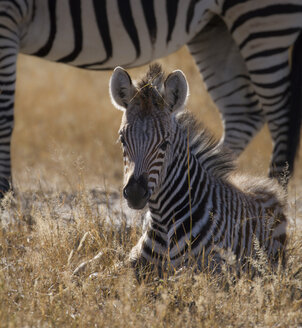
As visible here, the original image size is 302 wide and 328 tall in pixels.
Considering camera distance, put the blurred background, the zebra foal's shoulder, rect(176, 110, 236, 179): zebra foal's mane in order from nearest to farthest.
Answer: rect(176, 110, 236, 179): zebra foal's mane
the zebra foal's shoulder
the blurred background

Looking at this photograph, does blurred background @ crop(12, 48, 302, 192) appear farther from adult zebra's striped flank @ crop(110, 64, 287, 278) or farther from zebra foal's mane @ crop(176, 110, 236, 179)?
adult zebra's striped flank @ crop(110, 64, 287, 278)

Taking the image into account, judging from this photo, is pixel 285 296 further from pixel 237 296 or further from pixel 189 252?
pixel 189 252

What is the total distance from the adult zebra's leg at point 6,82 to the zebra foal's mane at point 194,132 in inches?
86.4

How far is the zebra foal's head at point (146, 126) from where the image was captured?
425cm

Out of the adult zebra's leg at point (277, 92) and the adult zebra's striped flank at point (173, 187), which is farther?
the adult zebra's leg at point (277, 92)

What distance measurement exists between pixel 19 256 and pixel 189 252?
1617mm

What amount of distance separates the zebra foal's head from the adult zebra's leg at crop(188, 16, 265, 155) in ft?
10.9

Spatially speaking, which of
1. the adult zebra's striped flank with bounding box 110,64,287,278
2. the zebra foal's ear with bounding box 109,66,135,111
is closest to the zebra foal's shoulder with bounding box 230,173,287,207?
the adult zebra's striped flank with bounding box 110,64,287,278

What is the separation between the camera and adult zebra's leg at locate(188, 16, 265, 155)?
26.0 ft

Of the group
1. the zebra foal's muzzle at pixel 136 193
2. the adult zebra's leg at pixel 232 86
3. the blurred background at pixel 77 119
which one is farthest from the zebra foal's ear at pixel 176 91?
the blurred background at pixel 77 119

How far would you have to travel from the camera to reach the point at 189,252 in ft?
14.6

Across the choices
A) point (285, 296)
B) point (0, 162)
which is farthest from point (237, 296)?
point (0, 162)

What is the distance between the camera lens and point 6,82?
6578 millimetres

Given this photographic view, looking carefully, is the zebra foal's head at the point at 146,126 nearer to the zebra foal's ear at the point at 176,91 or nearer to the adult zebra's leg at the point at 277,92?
the zebra foal's ear at the point at 176,91
